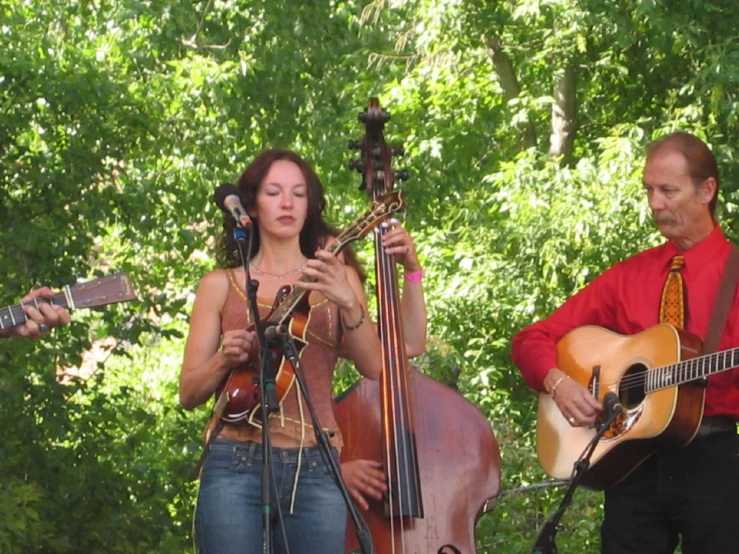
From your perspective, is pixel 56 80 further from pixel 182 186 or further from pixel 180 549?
pixel 180 549

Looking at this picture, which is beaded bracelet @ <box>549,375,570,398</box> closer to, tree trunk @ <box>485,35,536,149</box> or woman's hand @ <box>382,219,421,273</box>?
woman's hand @ <box>382,219,421,273</box>

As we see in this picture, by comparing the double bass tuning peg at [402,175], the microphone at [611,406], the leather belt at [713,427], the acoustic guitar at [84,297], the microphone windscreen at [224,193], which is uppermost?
the double bass tuning peg at [402,175]

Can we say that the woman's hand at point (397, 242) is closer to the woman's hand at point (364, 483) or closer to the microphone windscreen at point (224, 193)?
the microphone windscreen at point (224, 193)

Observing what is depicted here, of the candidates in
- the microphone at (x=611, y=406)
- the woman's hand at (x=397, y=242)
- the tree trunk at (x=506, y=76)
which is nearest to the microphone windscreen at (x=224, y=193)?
the woman's hand at (x=397, y=242)

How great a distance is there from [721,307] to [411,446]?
1.13 metres

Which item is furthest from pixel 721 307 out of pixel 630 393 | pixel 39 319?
pixel 39 319

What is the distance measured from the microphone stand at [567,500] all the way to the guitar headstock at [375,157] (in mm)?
1190

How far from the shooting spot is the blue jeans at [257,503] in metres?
3.87

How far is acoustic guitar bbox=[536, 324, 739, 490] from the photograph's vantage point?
13.8 feet

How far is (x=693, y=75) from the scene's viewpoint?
1145cm

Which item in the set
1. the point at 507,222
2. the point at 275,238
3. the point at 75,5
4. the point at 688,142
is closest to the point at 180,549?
the point at 275,238

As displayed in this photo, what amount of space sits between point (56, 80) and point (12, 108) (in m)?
0.31

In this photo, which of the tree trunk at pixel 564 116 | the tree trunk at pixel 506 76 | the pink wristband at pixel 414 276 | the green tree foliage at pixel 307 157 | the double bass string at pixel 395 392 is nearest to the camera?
the double bass string at pixel 395 392

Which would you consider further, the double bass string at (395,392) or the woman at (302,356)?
the double bass string at (395,392)
